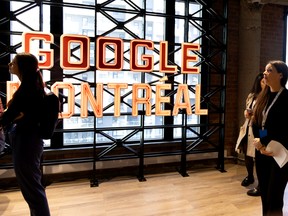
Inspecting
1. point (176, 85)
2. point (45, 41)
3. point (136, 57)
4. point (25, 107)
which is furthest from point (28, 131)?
point (176, 85)

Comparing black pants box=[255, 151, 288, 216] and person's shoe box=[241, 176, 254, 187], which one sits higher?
black pants box=[255, 151, 288, 216]

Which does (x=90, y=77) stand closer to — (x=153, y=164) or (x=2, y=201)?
(x=153, y=164)

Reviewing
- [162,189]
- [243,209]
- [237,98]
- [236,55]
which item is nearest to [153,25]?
[236,55]

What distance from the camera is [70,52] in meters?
3.60

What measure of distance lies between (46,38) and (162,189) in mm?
2439

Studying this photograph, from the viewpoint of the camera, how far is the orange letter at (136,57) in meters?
3.86

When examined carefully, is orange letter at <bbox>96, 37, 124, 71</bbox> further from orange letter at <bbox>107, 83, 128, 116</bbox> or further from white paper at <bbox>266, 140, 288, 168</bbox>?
white paper at <bbox>266, 140, 288, 168</bbox>

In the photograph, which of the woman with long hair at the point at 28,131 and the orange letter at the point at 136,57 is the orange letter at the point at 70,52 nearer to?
the orange letter at the point at 136,57

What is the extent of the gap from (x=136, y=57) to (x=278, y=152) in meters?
2.31

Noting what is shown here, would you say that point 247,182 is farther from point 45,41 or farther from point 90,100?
point 45,41

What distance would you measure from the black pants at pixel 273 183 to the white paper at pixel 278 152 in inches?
1.5

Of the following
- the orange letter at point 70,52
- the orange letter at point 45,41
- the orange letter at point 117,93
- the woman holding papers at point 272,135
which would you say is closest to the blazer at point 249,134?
the woman holding papers at point 272,135

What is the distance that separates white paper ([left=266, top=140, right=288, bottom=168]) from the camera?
2158mm

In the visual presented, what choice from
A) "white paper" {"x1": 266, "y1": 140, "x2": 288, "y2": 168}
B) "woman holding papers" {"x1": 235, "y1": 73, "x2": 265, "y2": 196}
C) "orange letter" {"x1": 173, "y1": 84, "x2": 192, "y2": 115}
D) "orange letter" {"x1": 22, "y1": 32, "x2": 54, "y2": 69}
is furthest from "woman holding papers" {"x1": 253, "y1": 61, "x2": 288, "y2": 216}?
"orange letter" {"x1": 22, "y1": 32, "x2": 54, "y2": 69}
